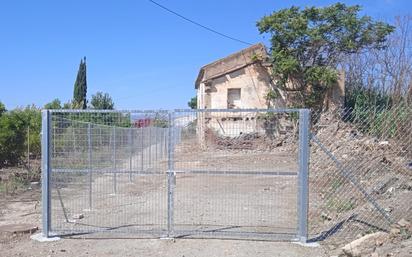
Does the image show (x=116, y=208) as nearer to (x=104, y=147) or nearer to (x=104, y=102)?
(x=104, y=147)

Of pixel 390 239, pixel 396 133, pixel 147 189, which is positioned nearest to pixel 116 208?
pixel 147 189

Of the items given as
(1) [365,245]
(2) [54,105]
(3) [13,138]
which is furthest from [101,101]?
(1) [365,245]

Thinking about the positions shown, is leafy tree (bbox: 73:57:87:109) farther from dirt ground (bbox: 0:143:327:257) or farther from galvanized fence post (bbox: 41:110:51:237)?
galvanized fence post (bbox: 41:110:51:237)

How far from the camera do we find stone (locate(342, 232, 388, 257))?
662 cm

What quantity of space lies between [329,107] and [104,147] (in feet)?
63.8

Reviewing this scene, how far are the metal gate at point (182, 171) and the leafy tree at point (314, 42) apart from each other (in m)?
15.2

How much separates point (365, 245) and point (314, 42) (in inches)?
842

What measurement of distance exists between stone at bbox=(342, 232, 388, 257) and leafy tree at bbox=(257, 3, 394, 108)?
1986 cm

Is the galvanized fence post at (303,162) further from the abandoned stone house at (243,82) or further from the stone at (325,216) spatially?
the abandoned stone house at (243,82)

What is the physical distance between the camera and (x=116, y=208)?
34.8ft

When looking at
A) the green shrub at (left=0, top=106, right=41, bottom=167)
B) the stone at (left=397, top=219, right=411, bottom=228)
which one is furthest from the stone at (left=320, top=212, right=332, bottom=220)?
the green shrub at (left=0, top=106, right=41, bottom=167)

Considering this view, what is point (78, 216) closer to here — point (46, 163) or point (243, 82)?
point (46, 163)

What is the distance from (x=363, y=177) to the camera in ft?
42.1

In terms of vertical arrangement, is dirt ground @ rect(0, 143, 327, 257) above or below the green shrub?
below
